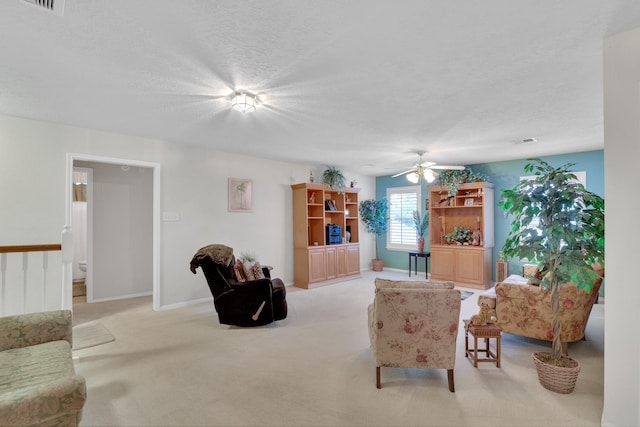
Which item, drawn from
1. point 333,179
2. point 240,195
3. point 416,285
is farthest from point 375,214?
point 416,285

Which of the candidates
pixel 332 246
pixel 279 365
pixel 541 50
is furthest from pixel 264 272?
pixel 541 50

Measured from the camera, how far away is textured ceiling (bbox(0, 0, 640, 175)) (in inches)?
70.5

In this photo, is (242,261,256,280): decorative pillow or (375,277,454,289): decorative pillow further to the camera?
(242,261,256,280): decorative pillow

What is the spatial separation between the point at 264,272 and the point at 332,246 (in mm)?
2281

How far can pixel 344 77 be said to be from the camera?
260 cm

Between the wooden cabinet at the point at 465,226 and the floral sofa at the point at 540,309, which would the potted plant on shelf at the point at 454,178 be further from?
the floral sofa at the point at 540,309

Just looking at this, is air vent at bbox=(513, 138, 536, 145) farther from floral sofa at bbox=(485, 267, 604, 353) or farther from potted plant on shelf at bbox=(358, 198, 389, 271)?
potted plant on shelf at bbox=(358, 198, 389, 271)

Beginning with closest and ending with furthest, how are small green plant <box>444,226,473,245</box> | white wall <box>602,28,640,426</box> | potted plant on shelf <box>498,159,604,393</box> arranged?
white wall <box>602,28,640,426</box>, potted plant on shelf <box>498,159,604,393</box>, small green plant <box>444,226,473,245</box>

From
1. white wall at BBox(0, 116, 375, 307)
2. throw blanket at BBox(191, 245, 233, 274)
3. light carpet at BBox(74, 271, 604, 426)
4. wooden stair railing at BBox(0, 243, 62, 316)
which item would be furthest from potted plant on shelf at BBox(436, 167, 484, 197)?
wooden stair railing at BBox(0, 243, 62, 316)

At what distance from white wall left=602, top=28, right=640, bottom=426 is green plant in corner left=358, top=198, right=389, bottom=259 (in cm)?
604

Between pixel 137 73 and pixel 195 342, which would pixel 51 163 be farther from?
pixel 195 342

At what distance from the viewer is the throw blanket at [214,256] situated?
12.9 ft

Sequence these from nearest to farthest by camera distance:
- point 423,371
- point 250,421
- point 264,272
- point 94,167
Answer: point 250,421 < point 423,371 < point 264,272 < point 94,167

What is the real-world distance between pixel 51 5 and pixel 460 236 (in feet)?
21.6
